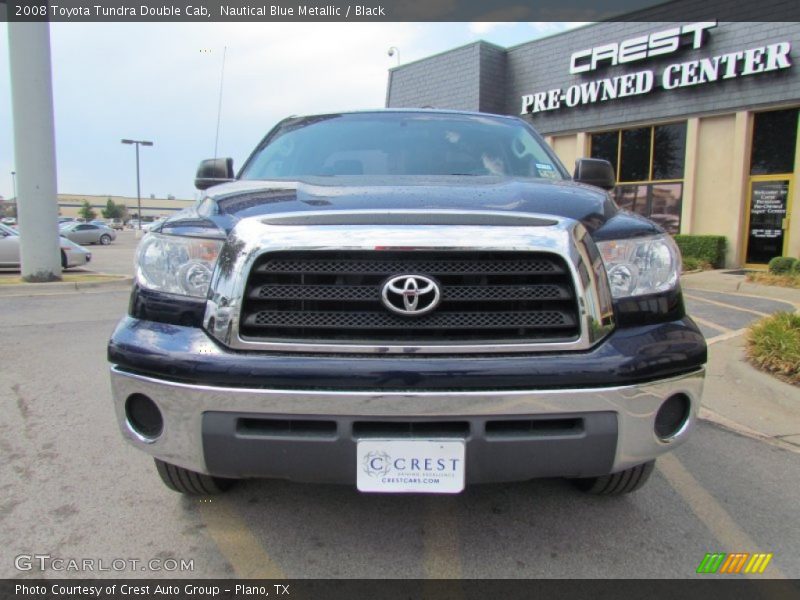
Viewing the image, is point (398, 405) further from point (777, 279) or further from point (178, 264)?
point (777, 279)

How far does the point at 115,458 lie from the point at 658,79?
1535 cm

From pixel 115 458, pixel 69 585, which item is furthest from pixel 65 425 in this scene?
pixel 69 585

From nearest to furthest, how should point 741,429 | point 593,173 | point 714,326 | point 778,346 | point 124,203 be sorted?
point 593,173 < point 741,429 < point 778,346 < point 714,326 < point 124,203

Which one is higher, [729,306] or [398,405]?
[398,405]

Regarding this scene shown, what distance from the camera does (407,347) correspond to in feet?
6.24

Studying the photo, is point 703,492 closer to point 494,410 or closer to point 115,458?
point 494,410

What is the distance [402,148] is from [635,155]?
14287mm

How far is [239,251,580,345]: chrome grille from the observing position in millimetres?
1938

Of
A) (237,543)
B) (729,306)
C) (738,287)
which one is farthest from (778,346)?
(738,287)

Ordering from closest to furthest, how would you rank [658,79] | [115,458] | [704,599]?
[704,599] → [115,458] → [658,79]

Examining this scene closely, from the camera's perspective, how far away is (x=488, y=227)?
76.8 inches

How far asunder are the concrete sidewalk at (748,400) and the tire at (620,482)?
151 cm

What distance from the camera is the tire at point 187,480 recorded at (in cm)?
240

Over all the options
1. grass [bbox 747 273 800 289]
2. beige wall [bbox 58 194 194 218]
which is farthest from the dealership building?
beige wall [bbox 58 194 194 218]
